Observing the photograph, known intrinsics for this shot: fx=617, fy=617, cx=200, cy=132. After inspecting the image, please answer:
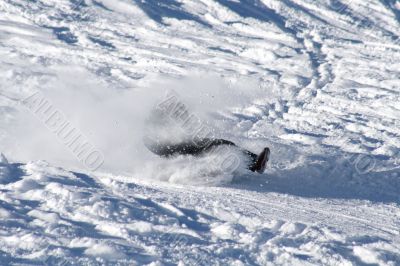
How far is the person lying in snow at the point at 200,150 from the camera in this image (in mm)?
8727

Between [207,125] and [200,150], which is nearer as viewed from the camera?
[200,150]

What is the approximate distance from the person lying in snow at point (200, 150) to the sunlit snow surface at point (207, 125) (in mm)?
142

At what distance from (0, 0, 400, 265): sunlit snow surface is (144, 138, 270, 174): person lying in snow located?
0.14m

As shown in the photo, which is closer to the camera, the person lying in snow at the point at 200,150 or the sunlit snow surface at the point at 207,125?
the sunlit snow surface at the point at 207,125

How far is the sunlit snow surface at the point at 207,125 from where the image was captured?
6227 mm

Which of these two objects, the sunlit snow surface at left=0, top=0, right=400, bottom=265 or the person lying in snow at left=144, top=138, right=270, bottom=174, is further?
the person lying in snow at left=144, top=138, right=270, bottom=174

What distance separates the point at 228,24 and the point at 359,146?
1051 centimetres

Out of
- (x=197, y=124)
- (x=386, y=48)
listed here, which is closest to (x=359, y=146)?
(x=197, y=124)

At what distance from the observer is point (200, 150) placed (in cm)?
880

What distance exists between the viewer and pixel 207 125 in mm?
11711

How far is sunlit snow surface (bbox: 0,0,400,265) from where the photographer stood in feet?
20.4

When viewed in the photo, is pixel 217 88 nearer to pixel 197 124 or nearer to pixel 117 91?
pixel 117 91

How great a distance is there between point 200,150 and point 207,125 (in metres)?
2.94

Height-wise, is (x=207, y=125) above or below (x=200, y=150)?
below
